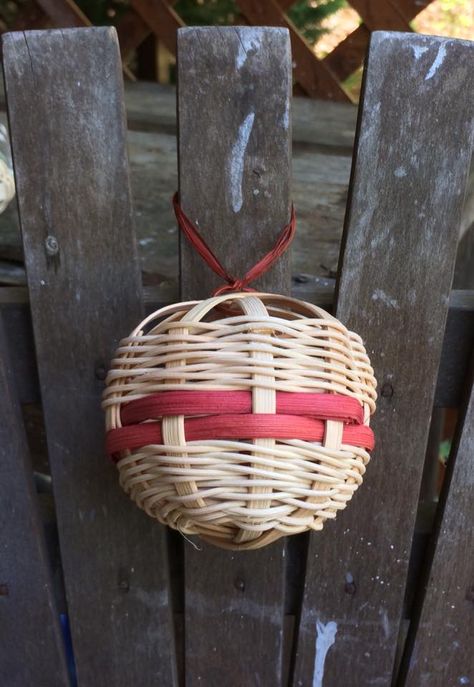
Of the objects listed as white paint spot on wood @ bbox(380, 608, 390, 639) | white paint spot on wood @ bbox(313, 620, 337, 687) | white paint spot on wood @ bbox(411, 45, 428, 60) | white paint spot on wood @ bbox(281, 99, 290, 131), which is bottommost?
white paint spot on wood @ bbox(313, 620, 337, 687)

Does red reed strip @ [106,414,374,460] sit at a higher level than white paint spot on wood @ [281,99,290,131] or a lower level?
lower

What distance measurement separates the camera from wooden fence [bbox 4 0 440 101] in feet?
7.36

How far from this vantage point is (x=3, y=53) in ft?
2.91

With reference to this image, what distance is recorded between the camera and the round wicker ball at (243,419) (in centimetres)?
71

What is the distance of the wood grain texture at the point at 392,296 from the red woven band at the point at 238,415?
0.29m

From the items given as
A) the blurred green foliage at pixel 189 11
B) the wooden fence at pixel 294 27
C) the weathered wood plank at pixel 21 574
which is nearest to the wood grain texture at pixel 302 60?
the wooden fence at pixel 294 27

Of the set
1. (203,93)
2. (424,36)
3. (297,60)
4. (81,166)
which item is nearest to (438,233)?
(424,36)

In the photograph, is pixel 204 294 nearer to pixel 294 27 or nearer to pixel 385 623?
pixel 385 623

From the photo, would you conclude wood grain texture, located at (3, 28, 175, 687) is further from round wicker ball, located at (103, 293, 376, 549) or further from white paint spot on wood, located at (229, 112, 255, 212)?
round wicker ball, located at (103, 293, 376, 549)

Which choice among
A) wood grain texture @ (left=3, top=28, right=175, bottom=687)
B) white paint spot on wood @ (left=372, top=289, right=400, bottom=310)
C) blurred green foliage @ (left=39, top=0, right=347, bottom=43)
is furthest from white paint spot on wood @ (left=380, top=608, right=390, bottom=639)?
blurred green foliage @ (left=39, top=0, right=347, bottom=43)

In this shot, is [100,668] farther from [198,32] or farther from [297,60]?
[297,60]

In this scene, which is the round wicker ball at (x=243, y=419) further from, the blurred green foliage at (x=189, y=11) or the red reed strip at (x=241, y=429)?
the blurred green foliage at (x=189, y=11)

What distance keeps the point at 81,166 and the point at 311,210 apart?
77cm

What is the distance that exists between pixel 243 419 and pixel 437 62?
48 centimetres
